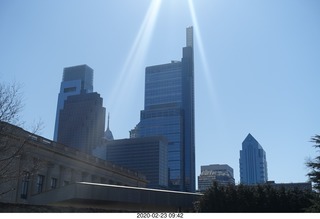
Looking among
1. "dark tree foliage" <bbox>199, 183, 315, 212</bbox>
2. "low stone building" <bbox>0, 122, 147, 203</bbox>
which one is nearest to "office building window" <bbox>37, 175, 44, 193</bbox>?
"low stone building" <bbox>0, 122, 147, 203</bbox>

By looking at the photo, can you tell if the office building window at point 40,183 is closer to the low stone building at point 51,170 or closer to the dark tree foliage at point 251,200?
the low stone building at point 51,170

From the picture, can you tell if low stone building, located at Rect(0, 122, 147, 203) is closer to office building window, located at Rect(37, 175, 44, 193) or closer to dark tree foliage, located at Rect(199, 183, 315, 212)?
office building window, located at Rect(37, 175, 44, 193)

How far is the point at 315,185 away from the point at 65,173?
4378cm

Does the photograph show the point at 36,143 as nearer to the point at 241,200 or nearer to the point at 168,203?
the point at 168,203

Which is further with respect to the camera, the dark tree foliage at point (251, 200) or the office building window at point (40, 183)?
the office building window at point (40, 183)

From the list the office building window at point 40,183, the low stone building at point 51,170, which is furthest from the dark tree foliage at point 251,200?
the office building window at point 40,183

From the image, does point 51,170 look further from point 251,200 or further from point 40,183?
point 251,200

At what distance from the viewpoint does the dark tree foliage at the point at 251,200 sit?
3656 cm

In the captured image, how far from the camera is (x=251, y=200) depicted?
3716 centimetres

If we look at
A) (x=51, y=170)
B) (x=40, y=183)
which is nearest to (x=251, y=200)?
(x=51, y=170)

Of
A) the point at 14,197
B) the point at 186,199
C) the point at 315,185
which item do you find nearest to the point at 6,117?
the point at 186,199

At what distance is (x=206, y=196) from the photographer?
36.9 metres

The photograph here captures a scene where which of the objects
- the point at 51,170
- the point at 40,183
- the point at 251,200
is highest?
the point at 51,170

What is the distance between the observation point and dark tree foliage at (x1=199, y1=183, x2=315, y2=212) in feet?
120
